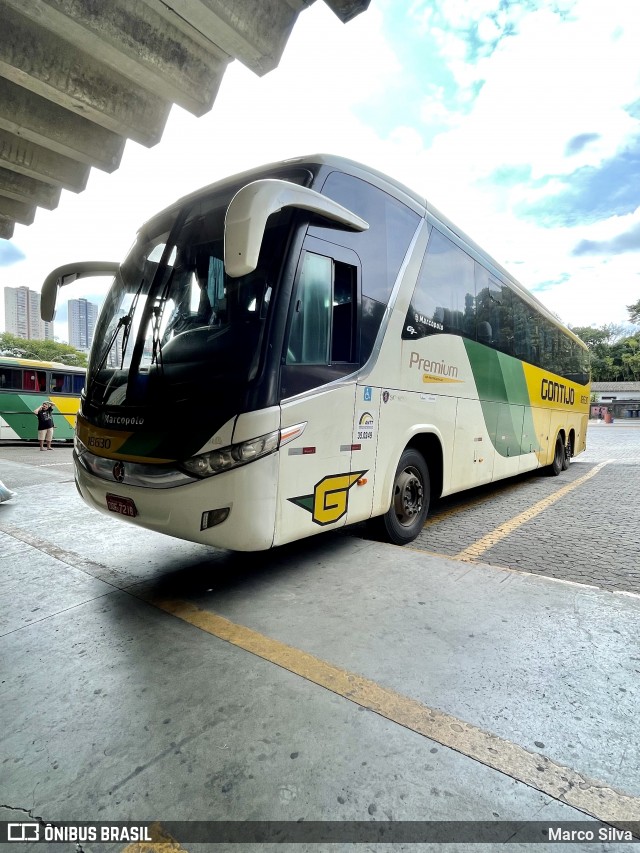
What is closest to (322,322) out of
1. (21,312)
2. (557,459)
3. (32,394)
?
(557,459)

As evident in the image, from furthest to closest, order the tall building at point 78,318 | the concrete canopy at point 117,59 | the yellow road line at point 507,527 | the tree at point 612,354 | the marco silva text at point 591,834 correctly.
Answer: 1. the tree at point 612,354
2. the tall building at point 78,318
3. the yellow road line at point 507,527
4. the concrete canopy at point 117,59
5. the marco silva text at point 591,834

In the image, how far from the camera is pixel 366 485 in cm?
391

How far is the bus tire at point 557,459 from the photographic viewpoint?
1013cm

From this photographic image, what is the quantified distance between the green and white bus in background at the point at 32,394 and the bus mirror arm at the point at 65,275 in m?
12.4

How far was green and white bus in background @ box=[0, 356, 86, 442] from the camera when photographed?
648 inches

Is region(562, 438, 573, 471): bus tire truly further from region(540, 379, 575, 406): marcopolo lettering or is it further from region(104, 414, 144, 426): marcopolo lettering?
region(104, 414, 144, 426): marcopolo lettering

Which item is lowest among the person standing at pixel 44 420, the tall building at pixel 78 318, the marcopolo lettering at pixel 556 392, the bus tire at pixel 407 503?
the person standing at pixel 44 420

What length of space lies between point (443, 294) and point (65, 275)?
165 inches

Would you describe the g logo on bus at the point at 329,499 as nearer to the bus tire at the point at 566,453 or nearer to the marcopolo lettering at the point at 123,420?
the marcopolo lettering at the point at 123,420

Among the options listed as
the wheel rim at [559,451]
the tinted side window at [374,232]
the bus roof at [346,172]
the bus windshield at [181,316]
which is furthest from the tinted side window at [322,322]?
the wheel rim at [559,451]

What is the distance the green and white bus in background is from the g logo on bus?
15149mm

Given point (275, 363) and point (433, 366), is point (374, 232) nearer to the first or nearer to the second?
point (433, 366)

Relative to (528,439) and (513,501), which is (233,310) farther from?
(528,439)

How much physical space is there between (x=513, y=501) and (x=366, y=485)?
14.2 ft
